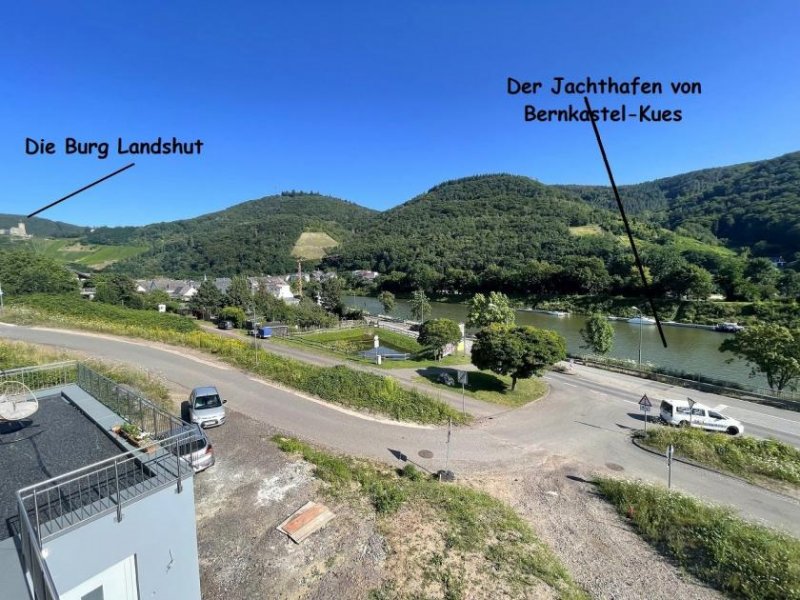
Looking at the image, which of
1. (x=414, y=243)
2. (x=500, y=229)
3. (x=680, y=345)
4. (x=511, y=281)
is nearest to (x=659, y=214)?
(x=500, y=229)

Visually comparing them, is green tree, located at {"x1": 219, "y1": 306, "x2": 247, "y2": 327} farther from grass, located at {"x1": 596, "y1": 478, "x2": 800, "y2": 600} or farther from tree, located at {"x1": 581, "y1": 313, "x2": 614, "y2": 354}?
grass, located at {"x1": 596, "y1": 478, "x2": 800, "y2": 600}

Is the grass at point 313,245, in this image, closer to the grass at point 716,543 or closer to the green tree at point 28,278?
the green tree at point 28,278

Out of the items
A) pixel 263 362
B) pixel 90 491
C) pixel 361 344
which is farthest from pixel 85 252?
pixel 90 491

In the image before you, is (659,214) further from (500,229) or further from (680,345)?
(680,345)

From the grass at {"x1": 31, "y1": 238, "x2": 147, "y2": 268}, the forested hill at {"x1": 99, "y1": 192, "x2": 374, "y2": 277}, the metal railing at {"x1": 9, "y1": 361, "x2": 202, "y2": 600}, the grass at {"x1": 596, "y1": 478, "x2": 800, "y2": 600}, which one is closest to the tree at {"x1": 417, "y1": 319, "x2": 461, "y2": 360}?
the grass at {"x1": 596, "y1": 478, "x2": 800, "y2": 600}

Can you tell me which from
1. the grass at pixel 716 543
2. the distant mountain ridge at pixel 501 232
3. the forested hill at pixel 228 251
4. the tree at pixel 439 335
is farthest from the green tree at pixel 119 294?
the forested hill at pixel 228 251

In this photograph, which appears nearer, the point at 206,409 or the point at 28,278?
the point at 206,409

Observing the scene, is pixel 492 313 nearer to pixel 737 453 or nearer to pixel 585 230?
pixel 737 453
